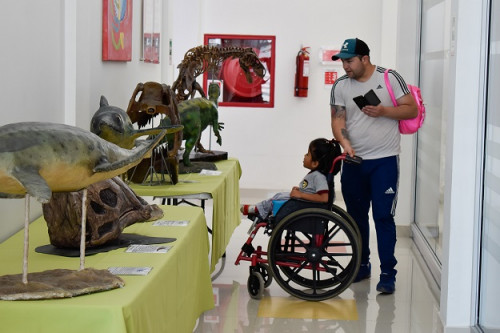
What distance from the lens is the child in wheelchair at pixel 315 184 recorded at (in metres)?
6.04

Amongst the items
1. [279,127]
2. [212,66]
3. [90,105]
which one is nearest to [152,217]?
[90,105]

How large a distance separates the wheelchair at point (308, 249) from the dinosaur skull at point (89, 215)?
2131 mm

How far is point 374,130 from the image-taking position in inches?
251

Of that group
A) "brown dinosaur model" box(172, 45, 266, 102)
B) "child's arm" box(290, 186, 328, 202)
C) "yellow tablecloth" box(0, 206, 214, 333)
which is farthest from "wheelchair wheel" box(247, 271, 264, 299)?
"brown dinosaur model" box(172, 45, 266, 102)

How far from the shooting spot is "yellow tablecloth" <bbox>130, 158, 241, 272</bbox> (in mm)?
5801

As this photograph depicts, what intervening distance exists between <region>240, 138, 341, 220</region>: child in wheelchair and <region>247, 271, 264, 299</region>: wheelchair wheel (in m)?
0.40

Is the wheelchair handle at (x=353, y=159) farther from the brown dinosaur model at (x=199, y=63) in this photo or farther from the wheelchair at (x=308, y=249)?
the brown dinosaur model at (x=199, y=63)

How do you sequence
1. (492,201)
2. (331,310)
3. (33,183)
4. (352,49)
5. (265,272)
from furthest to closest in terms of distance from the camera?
(265,272) < (352,49) < (331,310) < (492,201) < (33,183)

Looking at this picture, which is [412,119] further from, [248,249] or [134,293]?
[134,293]

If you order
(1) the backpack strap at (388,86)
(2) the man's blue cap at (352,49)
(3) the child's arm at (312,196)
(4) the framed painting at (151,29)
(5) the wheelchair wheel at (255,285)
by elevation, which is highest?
(4) the framed painting at (151,29)

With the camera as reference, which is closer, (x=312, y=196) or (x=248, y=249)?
(x=312, y=196)

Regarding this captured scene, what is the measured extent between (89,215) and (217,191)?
7.73 feet

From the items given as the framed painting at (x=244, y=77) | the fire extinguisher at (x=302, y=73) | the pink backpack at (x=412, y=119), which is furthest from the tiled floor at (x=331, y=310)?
the framed painting at (x=244, y=77)

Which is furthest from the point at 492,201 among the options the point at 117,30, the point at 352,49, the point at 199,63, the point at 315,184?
the point at 199,63
